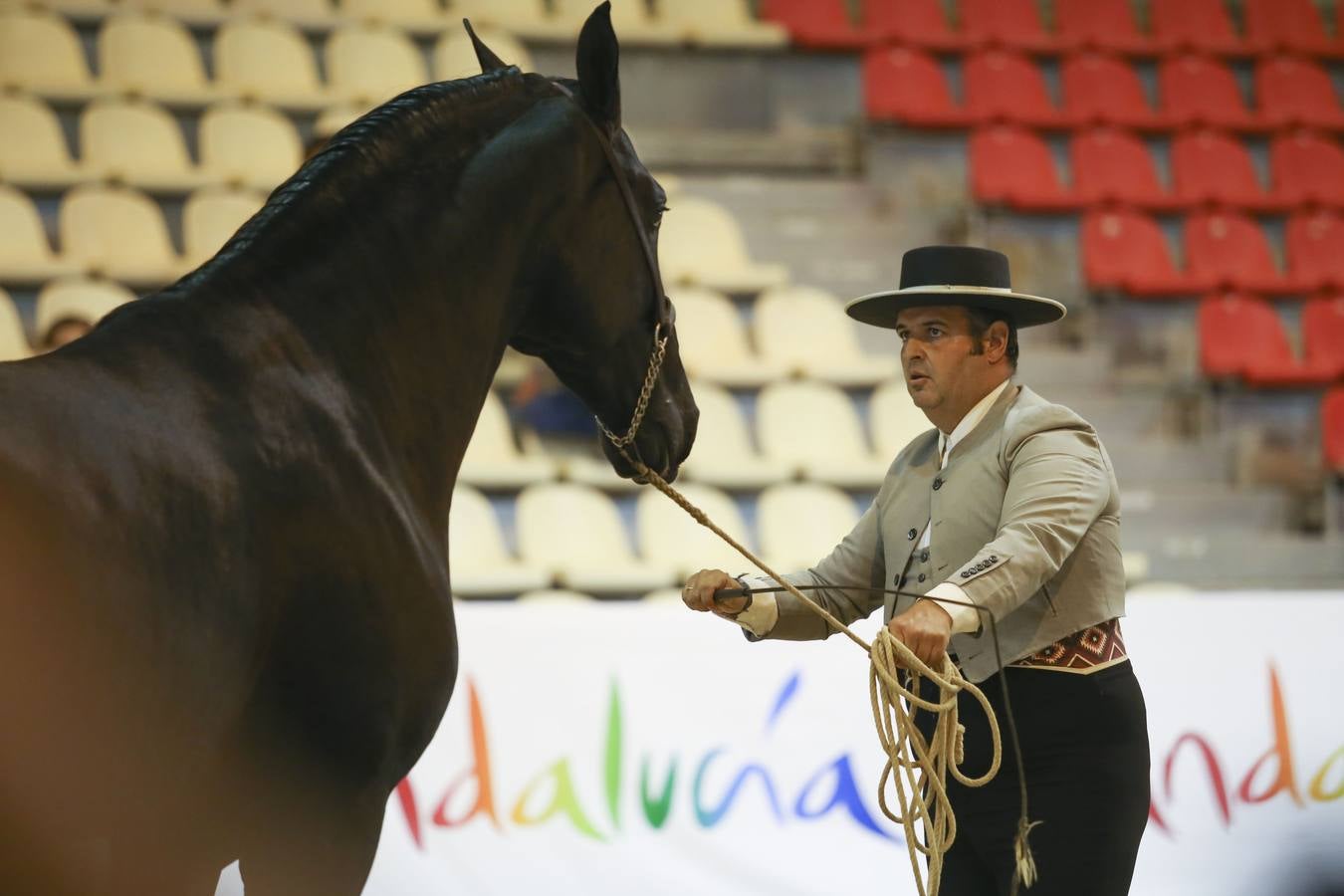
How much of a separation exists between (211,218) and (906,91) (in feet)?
13.1

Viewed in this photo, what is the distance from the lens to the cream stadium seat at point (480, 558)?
199 inches

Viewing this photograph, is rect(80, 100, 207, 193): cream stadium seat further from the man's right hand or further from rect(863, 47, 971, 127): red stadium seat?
the man's right hand

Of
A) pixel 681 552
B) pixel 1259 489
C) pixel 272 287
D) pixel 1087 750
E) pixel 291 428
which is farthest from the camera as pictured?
pixel 1259 489

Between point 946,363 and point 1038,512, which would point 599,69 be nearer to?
point 946,363

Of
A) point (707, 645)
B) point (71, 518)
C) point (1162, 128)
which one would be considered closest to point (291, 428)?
point (71, 518)

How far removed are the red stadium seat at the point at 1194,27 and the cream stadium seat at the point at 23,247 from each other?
21.7 ft

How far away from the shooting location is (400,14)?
312 inches

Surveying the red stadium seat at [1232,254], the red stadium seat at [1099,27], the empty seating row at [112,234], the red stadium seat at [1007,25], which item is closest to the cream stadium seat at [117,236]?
the empty seating row at [112,234]

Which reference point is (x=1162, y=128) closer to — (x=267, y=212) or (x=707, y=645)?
(x=707, y=645)

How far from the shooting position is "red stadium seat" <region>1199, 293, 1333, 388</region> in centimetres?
759

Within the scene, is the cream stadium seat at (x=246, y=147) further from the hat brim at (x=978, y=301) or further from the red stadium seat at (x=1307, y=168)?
the red stadium seat at (x=1307, y=168)

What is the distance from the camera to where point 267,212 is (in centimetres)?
206

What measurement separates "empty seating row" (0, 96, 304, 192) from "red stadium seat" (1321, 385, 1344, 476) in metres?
5.08

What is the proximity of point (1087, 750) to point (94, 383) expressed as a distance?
1.56m
